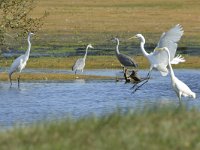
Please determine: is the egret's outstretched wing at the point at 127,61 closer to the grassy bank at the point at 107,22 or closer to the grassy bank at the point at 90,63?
the grassy bank at the point at 90,63

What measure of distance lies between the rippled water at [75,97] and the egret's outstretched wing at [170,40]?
1.24 meters

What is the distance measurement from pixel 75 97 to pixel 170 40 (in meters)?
4.90

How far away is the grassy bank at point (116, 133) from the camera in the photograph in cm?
738

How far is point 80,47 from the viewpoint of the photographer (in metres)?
42.1

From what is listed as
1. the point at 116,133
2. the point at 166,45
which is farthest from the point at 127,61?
the point at 116,133

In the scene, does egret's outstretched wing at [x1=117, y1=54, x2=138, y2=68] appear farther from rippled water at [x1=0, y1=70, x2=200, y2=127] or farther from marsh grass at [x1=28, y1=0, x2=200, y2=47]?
marsh grass at [x1=28, y1=0, x2=200, y2=47]

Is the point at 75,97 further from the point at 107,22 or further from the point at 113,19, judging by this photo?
the point at 113,19

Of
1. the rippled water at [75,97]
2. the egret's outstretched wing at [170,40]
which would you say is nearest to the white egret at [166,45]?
the egret's outstretched wing at [170,40]

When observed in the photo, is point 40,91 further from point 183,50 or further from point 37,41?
point 37,41

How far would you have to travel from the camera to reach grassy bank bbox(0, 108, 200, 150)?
738 centimetres

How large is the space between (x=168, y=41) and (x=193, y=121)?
1110 cm

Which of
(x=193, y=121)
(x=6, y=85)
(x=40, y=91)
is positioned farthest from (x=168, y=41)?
(x=193, y=121)

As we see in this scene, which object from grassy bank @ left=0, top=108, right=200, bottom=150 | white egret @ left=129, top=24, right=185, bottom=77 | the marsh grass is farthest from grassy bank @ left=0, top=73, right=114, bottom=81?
grassy bank @ left=0, top=108, right=200, bottom=150

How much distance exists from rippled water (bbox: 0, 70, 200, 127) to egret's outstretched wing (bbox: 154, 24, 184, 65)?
1.24m
